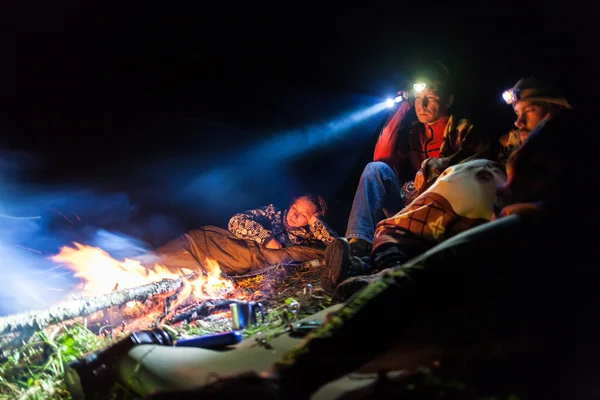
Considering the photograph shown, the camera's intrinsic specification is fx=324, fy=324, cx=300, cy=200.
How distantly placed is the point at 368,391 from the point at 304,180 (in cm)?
767

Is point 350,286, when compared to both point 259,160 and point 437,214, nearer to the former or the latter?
point 437,214

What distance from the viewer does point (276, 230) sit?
776 cm

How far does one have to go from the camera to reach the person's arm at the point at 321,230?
7320 mm

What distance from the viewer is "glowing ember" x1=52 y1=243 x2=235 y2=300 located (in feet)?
21.0

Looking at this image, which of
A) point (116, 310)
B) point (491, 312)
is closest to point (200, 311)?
point (116, 310)

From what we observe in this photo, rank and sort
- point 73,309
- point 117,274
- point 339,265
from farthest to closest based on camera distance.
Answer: point 117,274
point 73,309
point 339,265

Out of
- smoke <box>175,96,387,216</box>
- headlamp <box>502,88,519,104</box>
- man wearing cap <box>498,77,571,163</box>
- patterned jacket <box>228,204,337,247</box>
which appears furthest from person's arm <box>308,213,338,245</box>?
man wearing cap <box>498,77,571,163</box>

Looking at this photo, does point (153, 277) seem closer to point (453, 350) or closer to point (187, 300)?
point (187, 300)

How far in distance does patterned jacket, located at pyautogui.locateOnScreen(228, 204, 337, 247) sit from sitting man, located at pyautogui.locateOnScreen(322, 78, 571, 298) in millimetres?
3213

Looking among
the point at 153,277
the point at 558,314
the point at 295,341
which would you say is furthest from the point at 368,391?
the point at 153,277

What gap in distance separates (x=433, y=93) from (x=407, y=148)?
0.97 meters

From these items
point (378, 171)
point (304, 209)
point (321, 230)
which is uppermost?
point (304, 209)

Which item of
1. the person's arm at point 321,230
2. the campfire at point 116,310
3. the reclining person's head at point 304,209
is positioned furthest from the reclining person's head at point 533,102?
the reclining person's head at point 304,209

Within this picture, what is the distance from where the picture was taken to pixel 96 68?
7461 millimetres
